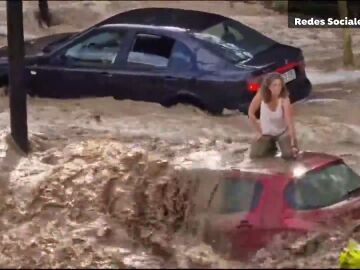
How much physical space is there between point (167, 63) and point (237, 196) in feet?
13.4

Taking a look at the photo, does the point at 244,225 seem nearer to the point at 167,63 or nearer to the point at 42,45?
the point at 167,63

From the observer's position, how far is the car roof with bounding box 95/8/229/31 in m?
12.1

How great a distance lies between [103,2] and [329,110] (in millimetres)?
8093

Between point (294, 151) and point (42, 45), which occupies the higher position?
point (294, 151)

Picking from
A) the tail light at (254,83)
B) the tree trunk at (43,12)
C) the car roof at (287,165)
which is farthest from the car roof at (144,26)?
the tree trunk at (43,12)

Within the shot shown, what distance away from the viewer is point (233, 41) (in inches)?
472

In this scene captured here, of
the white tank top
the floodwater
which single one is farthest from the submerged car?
the white tank top

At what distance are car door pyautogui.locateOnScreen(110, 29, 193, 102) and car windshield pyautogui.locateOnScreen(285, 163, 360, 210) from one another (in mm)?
3752

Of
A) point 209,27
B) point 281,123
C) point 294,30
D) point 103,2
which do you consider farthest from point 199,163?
point 103,2

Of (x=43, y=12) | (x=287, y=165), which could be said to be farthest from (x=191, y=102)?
(x=43, y=12)

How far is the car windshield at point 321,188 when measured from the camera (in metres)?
7.64

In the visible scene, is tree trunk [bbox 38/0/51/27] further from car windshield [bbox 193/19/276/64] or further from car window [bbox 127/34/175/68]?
car window [bbox 127/34/175/68]

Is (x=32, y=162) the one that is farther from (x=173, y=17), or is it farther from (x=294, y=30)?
(x=294, y=30)

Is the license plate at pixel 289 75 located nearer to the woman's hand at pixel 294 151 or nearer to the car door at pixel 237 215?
the woman's hand at pixel 294 151
